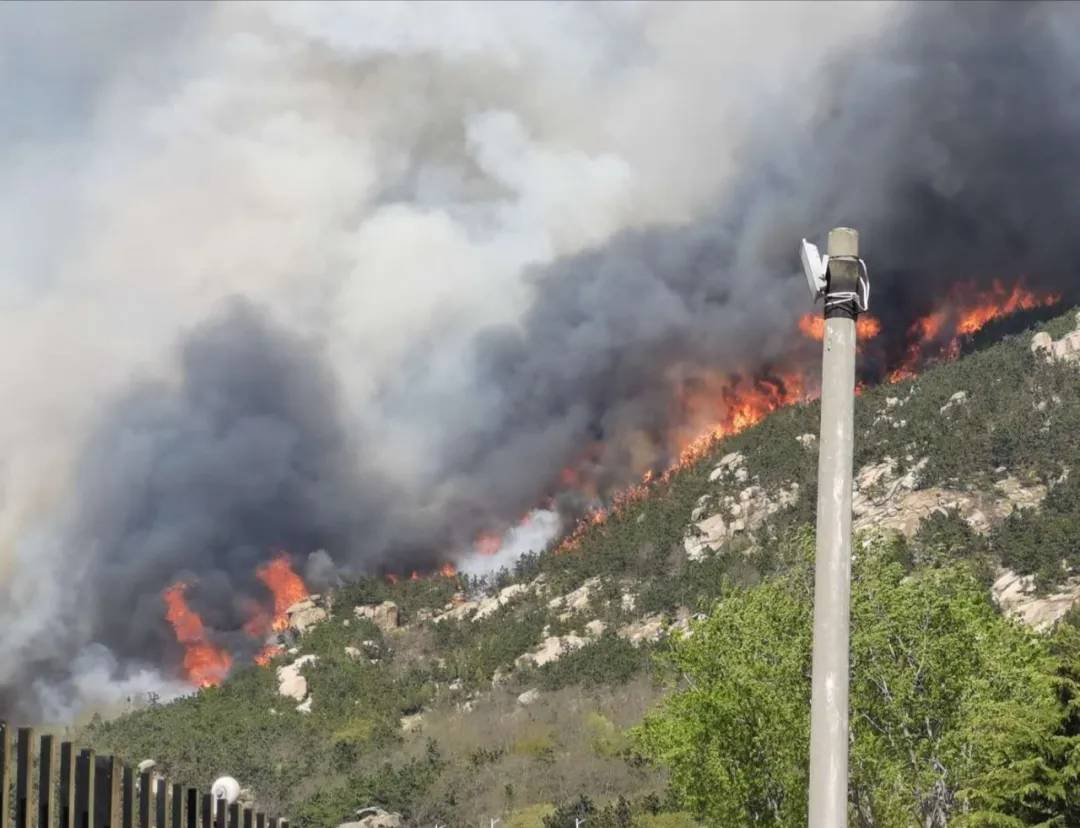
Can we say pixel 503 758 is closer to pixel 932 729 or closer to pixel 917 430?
pixel 917 430

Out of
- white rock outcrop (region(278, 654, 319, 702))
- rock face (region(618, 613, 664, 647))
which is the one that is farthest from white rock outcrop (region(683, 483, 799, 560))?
white rock outcrop (region(278, 654, 319, 702))

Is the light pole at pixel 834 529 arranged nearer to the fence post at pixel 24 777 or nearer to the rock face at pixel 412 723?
the fence post at pixel 24 777

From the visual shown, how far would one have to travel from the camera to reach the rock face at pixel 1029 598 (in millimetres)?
97812

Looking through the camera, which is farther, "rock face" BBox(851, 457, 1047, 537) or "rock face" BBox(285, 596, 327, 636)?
"rock face" BBox(285, 596, 327, 636)

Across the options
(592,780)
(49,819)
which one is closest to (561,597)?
(592,780)

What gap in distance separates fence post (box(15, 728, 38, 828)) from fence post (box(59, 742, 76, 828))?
314 millimetres

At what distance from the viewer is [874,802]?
33438 millimetres

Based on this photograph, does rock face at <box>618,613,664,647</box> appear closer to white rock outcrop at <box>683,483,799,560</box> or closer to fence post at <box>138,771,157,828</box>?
white rock outcrop at <box>683,483,799,560</box>

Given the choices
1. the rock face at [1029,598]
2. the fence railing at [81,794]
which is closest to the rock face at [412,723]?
the rock face at [1029,598]

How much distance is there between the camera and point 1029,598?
104188 mm

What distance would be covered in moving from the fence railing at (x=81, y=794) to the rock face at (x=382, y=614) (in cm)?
15581

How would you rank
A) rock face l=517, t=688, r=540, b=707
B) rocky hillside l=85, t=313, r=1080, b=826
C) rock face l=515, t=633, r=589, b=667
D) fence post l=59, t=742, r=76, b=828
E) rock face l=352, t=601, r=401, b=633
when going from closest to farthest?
1. fence post l=59, t=742, r=76, b=828
2. rocky hillside l=85, t=313, r=1080, b=826
3. rock face l=517, t=688, r=540, b=707
4. rock face l=515, t=633, r=589, b=667
5. rock face l=352, t=601, r=401, b=633

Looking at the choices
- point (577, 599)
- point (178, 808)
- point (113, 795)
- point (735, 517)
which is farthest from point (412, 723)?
point (113, 795)

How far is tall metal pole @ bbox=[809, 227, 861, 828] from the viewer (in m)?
6.68
